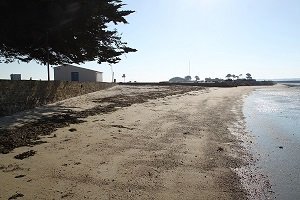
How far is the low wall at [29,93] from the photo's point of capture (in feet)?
47.5

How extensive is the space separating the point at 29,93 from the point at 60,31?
152 inches

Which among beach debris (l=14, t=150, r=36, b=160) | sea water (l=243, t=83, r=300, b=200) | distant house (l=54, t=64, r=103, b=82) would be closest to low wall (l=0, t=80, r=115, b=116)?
beach debris (l=14, t=150, r=36, b=160)

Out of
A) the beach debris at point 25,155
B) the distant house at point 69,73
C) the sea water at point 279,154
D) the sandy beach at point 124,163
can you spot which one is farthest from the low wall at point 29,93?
the distant house at point 69,73

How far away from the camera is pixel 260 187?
20.8 feet

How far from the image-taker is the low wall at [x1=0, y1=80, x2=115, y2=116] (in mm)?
14478

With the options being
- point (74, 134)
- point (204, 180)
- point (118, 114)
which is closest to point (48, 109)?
point (118, 114)

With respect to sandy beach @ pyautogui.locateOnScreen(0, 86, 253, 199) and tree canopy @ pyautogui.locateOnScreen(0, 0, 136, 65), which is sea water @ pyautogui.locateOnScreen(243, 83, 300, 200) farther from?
tree canopy @ pyautogui.locateOnScreen(0, 0, 136, 65)

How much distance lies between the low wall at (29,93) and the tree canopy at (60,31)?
2175 millimetres

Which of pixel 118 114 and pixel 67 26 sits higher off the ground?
pixel 67 26

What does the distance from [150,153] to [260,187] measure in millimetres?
2942

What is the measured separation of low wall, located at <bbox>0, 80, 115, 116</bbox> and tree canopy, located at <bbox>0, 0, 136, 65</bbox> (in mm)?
2175

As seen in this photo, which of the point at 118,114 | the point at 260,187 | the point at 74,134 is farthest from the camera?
the point at 118,114

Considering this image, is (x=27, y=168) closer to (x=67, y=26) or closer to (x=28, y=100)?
(x=28, y=100)

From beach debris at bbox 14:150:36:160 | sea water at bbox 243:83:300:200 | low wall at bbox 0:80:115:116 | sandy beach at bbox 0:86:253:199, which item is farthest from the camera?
low wall at bbox 0:80:115:116
